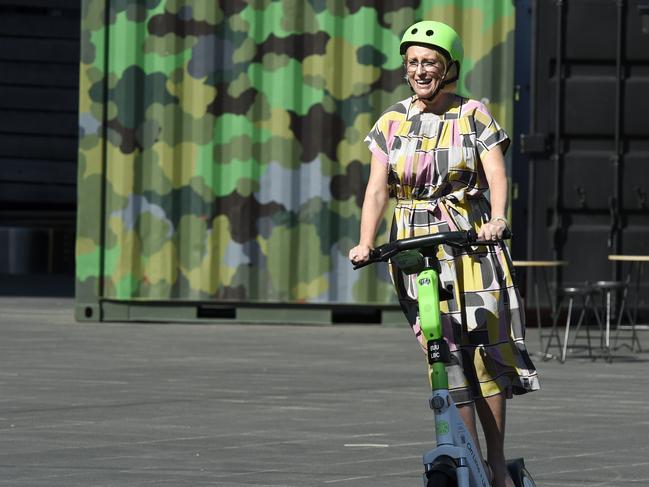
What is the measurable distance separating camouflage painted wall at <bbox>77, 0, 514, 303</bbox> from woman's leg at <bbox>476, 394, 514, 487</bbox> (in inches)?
381

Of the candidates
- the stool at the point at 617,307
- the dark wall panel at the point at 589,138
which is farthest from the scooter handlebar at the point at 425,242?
the dark wall panel at the point at 589,138

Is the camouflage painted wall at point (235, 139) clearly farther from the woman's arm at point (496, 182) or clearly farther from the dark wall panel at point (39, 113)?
the dark wall panel at point (39, 113)

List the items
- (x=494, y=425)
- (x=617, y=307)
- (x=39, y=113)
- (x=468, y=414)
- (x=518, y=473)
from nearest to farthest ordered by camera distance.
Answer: (x=468, y=414), (x=494, y=425), (x=518, y=473), (x=617, y=307), (x=39, y=113)

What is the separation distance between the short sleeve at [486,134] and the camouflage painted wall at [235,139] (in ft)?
31.5

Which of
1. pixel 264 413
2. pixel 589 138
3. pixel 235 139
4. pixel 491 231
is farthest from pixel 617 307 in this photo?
pixel 491 231

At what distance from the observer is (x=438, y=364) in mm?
5008

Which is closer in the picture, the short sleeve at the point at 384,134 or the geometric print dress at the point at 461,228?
the geometric print dress at the point at 461,228

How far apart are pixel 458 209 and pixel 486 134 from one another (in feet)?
0.81

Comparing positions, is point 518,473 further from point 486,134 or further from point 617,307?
point 617,307

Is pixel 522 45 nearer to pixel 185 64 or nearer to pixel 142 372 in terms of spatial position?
pixel 185 64

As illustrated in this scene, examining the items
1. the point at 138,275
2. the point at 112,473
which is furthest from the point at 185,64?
the point at 112,473

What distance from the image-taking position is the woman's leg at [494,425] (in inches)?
219

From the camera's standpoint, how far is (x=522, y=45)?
15422 mm

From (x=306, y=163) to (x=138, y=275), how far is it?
1.72 meters
